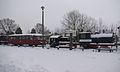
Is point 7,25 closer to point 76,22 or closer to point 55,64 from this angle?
point 76,22

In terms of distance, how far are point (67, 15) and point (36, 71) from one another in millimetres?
61587

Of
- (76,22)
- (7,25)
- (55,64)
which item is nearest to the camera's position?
(55,64)

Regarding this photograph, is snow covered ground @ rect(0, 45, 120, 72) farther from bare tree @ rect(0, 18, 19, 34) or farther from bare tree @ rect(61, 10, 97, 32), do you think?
bare tree @ rect(0, 18, 19, 34)

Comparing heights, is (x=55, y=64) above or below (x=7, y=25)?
below

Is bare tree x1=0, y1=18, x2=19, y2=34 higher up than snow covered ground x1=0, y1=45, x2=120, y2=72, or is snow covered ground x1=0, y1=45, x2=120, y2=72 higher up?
bare tree x1=0, y1=18, x2=19, y2=34

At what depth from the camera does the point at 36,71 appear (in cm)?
1078

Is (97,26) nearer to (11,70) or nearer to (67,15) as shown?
(67,15)

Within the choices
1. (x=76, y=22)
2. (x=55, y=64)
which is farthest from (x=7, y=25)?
(x=55, y=64)

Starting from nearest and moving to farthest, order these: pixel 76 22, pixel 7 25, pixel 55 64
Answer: pixel 55 64
pixel 76 22
pixel 7 25

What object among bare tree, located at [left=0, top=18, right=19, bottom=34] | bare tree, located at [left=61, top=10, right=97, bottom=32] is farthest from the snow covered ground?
bare tree, located at [left=0, top=18, right=19, bottom=34]

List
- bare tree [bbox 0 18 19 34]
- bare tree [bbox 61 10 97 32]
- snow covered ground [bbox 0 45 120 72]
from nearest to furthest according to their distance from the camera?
snow covered ground [bbox 0 45 120 72] → bare tree [bbox 61 10 97 32] → bare tree [bbox 0 18 19 34]

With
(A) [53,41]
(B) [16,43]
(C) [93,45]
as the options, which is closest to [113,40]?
(C) [93,45]

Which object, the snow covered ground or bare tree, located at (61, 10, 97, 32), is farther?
bare tree, located at (61, 10, 97, 32)

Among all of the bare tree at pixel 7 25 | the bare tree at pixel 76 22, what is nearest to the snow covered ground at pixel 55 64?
the bare tree at pixel 76 22
